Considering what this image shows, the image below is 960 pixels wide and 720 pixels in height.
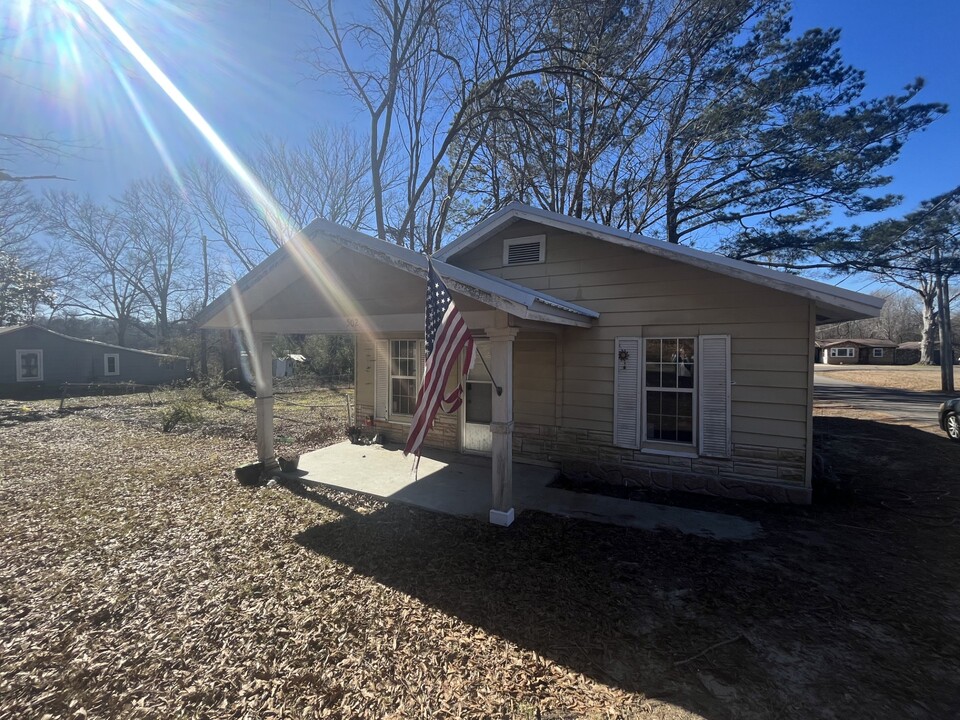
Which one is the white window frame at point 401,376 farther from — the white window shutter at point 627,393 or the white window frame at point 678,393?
the white window frame at point 678,393

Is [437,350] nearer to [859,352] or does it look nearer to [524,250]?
[524,250]

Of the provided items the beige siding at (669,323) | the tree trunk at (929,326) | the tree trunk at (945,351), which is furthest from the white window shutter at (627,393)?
the tree trunk at (929,326)

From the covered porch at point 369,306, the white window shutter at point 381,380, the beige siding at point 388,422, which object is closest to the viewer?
the covered porch at point 369,306

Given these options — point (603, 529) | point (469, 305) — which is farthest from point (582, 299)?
point (603, 529)

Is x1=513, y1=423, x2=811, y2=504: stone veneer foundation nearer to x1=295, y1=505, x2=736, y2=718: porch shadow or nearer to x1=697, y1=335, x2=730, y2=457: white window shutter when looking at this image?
x1=697, y1=335, x2=730, y2=457: white window shutter

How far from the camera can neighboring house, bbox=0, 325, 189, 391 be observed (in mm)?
20188

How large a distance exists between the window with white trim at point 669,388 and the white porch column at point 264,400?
18.8 feet

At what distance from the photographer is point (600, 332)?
6.56 m

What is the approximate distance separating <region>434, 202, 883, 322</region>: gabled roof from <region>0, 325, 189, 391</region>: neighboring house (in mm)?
24669

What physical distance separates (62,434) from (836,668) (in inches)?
580

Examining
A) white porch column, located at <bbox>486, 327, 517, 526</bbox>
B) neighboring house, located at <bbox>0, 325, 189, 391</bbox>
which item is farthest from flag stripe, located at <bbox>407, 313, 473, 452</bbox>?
neighboring house, located at <bbox>0, 325, 189, 391</bbox>

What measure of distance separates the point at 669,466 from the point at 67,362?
28913mm

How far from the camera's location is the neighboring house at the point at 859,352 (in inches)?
2035

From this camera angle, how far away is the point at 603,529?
4.79 m
